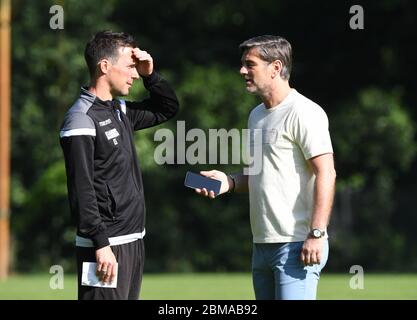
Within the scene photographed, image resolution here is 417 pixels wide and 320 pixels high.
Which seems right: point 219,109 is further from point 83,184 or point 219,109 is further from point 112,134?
point 83,184

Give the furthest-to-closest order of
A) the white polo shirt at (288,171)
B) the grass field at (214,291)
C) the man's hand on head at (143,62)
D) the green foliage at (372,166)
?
the green foliage at (372,166) → the grass field at (214,291) → the man's hand on head at (143,62) → the white polo shirt at (288,171)

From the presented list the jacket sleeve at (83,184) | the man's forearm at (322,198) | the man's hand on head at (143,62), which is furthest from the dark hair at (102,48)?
the man's forearm at (322,198)

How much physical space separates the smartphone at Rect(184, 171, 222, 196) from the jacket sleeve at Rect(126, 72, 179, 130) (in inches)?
20.5

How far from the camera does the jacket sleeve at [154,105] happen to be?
20.8 feet

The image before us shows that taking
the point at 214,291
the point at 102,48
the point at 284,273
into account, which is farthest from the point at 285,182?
the point at 214,291

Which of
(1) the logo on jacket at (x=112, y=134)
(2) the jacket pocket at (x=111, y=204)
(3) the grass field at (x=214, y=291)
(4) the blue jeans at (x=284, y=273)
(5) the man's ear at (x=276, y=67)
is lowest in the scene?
(3) the grass field at (x=214, y=291)

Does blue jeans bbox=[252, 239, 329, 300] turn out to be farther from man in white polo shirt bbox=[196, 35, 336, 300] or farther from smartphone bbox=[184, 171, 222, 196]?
smartphone bbox=[184, 171, 222, 196]

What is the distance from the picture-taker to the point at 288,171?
19.0ft

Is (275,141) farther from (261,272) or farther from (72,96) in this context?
(72,96)

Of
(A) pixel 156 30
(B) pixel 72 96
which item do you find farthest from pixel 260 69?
(A) pixel 156 30

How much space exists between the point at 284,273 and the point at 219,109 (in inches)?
809

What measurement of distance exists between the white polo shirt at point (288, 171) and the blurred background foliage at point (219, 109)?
721 inches

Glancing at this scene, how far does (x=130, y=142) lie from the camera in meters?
5.86

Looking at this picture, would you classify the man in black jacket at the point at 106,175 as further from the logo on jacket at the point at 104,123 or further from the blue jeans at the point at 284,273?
the blue jeans at the point at 284,273
